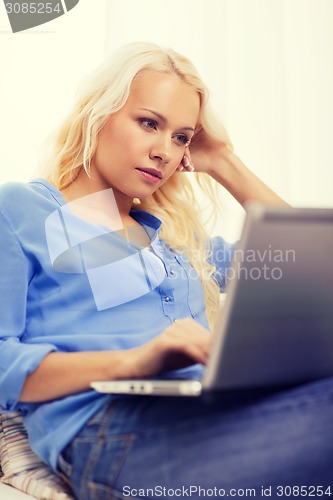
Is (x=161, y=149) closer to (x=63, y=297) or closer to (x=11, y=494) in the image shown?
(x=63, y=297)

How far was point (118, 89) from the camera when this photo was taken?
1.31 meters

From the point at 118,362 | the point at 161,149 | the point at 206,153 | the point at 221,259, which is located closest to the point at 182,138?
the point at 161,149

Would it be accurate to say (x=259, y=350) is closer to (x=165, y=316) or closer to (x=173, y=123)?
(x=165, y=316)

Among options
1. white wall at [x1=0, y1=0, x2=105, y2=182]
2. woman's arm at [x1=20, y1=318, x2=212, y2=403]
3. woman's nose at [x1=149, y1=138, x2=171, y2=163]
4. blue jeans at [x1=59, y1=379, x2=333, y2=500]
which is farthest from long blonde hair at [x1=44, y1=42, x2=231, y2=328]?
blue jeans at [x1=59, y1=379, x2=333, y2=500]

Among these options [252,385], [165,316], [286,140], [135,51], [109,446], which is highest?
[135,51]

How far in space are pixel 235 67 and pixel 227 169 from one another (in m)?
0.60

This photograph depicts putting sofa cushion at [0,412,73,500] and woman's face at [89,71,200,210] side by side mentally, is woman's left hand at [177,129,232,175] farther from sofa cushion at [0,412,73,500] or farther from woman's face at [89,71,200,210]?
sofa cushion at [0,412,73,500]

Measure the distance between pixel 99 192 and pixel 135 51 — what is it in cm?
31

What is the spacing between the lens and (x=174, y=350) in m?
0.74

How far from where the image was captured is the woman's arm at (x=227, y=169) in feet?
5.09

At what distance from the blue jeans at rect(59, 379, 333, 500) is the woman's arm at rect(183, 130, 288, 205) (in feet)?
2.70

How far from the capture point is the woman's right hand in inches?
29.2

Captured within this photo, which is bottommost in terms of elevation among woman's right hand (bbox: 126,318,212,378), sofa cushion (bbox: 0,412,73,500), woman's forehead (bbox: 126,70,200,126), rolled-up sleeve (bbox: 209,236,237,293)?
rolled-up sleeve (bbox: 209,236,237,293)

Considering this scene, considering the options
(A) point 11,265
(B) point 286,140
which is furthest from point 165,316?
(B) point 286,140
